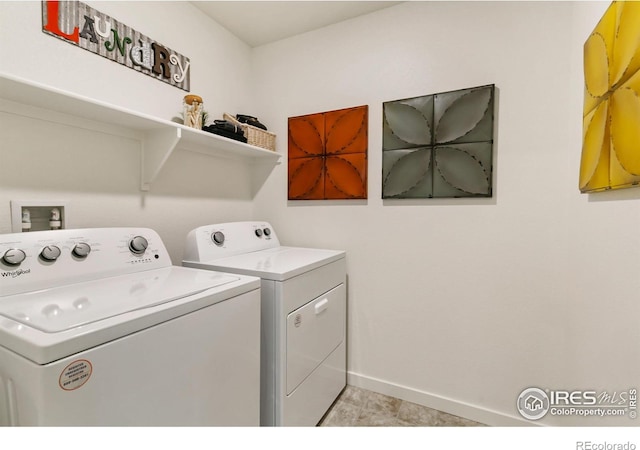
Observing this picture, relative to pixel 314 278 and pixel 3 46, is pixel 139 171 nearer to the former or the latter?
pixel 3 46

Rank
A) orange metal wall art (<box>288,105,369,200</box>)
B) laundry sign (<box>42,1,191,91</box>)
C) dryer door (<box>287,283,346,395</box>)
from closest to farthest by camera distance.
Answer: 1. laundry sign (<box>42,1,191,91</box>)
2. dryer door (<box>287,283,346,395</box>)
3. orange metal wall art (<box>288,105,369,200</box>)

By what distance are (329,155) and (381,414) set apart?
160 cm

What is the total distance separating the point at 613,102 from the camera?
2.98 ft

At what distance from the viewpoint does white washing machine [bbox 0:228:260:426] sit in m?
0.60

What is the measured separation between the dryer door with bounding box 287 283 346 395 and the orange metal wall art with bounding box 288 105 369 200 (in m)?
0.65

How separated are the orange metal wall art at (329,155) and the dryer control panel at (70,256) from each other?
40.9 inches

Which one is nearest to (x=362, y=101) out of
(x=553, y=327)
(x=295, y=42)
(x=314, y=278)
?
(x=295, y=42)

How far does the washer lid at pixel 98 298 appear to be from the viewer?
2.28ft

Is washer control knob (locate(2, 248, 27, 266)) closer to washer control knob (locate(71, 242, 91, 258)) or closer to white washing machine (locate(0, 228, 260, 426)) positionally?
white washing machine (locate(0, 228, 260, 426))

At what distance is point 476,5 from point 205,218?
1972mm

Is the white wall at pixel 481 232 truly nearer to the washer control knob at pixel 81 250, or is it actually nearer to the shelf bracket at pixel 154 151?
the shelf bracket at pixel 154 151

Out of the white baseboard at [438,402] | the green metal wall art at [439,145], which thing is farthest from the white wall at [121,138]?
the white baseboard at [438,402]

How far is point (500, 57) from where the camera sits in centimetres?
147

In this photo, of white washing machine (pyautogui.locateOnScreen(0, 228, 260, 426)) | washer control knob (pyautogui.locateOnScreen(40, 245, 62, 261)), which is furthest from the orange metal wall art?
washer control knob (pyautogui.locateOnScreen(40, 245, 62, 261))
